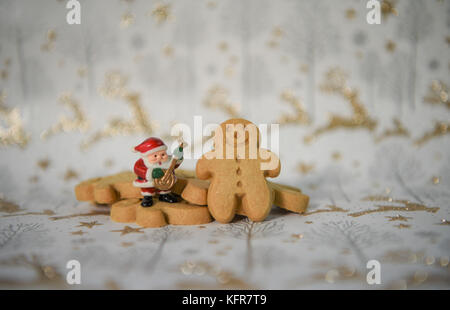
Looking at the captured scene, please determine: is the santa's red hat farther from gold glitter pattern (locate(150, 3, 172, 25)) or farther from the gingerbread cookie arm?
gold glitter pattern (locate(150, 3, 172, 25))

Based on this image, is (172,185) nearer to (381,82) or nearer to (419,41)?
(381,82)

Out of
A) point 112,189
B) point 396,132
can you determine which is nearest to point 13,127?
point 112,189

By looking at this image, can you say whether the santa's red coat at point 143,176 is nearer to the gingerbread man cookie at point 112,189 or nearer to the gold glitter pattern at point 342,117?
the gingerbread man cookie at point 112,189

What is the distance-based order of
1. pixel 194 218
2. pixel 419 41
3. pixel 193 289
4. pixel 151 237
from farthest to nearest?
pixel 419 41, pixel 194 218, pixel 151 237, pixel 193 289

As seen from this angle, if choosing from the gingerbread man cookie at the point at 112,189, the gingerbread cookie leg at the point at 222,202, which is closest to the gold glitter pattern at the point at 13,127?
the gingerbread man cookie at the point at 112,189

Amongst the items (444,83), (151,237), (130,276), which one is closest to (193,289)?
(130,276)

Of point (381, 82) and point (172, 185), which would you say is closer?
point (172, 185)
